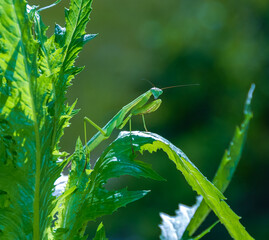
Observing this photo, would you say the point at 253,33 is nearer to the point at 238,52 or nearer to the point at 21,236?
the point at 238,52

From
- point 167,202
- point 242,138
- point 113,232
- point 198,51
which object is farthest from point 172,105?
point 242,138

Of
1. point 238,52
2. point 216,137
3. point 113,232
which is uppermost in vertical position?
point 238,52

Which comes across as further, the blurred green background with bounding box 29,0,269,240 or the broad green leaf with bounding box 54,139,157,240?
the blurred green background with bounding box 29,0,269,240

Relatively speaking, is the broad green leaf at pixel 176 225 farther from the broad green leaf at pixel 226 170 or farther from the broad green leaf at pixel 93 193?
the broad green leaf at pixel 93 193

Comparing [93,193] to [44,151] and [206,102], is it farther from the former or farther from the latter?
[206,102]

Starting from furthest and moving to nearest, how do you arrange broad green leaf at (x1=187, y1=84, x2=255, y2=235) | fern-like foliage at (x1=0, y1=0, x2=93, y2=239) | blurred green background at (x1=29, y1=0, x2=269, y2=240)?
blurred green background at (x1=29, y1=0, x2=269, y2=240) < broad green leaf at (x1=187, y1=84, x2=255, y2=235) < fern-like foliage at (x1=0, y1=0, x2=93, y2=239)

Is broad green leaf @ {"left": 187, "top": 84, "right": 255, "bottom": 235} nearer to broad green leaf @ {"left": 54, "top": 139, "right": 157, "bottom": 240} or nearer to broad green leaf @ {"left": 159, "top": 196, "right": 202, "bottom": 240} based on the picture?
broad green leaf @ {"left": 159, "top": 196, "right": 202, "bottom": 240}

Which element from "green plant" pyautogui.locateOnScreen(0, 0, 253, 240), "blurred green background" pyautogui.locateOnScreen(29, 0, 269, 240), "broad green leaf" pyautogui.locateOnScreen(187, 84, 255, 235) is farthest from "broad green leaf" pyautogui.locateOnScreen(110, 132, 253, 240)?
"blurred green background" pyautogui.locateOnScreen(29, 0, 269, 240)

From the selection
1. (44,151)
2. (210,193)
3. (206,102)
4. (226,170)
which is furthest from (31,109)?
(206,102)

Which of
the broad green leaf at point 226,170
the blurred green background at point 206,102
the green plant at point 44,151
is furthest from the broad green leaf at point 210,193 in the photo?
the blurred green background at point 206,102
